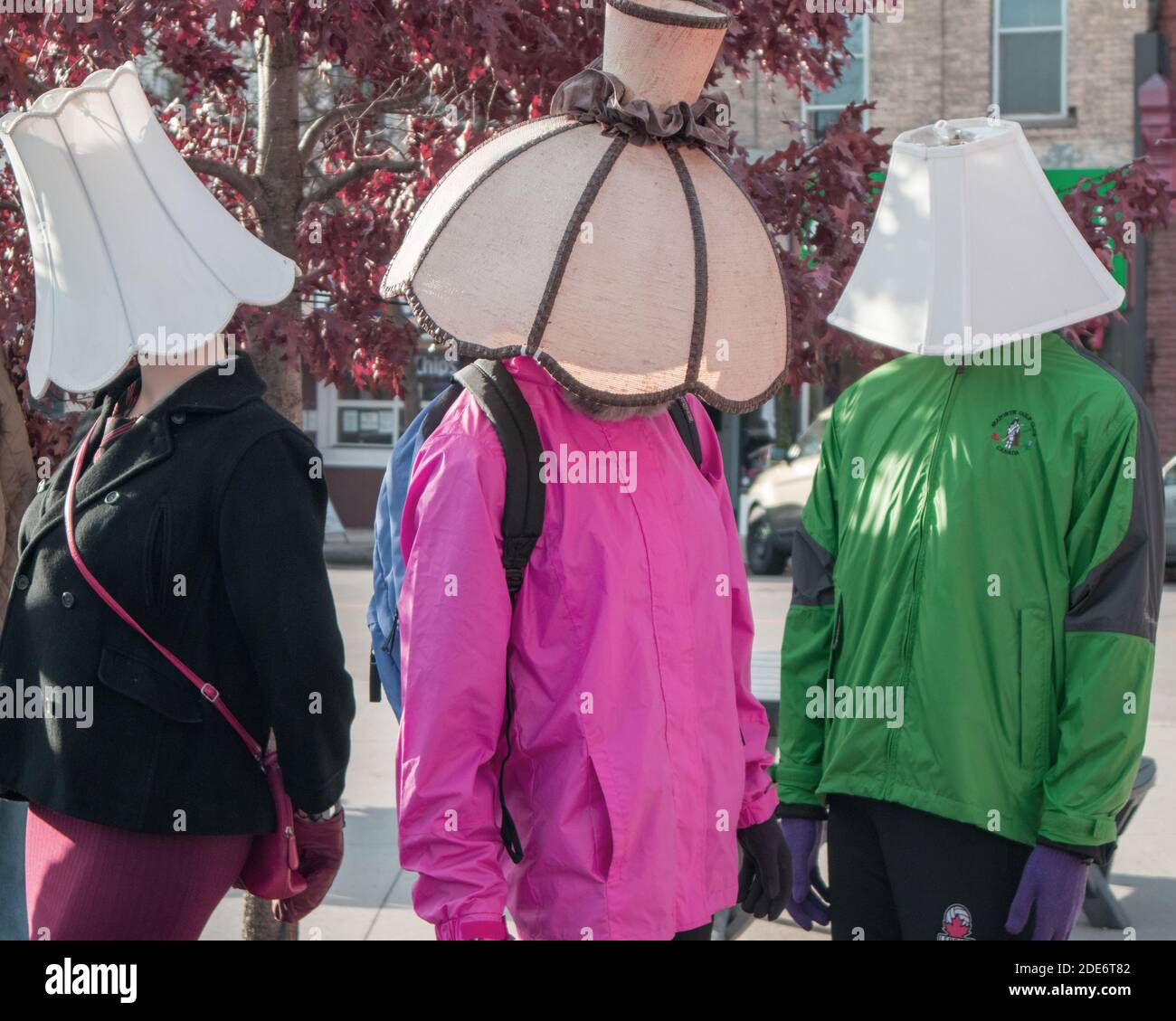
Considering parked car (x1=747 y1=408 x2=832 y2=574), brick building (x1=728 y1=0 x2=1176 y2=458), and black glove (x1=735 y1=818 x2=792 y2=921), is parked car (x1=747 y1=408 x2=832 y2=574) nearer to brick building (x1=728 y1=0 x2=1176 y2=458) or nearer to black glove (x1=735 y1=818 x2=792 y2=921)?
brick building (x1=728 y1=0 x2=1176 y2=458)

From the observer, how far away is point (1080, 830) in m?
2.53

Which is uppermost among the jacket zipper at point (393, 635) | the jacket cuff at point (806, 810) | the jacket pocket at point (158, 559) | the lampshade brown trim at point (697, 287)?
the lampshade brown trim at point (697, 287)

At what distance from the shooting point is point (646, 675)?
7.47 ft

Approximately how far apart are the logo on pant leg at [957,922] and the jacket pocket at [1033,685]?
282mm

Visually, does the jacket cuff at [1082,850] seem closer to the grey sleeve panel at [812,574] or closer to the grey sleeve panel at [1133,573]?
the grey sleeve panel at [1133,573]

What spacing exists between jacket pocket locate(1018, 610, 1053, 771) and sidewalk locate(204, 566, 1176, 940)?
234 centimetres

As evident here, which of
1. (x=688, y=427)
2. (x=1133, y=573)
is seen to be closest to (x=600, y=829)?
(x=688, y=427)

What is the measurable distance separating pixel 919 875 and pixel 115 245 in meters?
1.82

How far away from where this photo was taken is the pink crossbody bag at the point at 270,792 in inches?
99.4

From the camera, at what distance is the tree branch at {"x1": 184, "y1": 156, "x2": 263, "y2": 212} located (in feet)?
12.8

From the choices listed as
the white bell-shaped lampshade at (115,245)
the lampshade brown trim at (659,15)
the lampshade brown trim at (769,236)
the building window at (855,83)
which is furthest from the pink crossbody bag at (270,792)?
the building window at (855,83)

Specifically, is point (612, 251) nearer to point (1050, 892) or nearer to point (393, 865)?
point (1050, 892)

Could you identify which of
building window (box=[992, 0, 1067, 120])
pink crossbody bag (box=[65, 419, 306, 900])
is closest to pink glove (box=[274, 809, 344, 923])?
pink crossbody bag (box=[65, 419, 306, 900])
